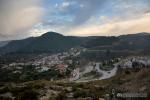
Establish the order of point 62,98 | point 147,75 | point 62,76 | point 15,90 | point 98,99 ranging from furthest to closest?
A: point 62,76 → point 147,75 → point 15,90 → point 62,98 → point 98,99

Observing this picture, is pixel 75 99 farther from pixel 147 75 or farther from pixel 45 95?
pixel 147 75

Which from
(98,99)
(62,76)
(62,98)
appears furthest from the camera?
(62,76)

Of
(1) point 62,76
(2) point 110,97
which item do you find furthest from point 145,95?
(1) point 62,76

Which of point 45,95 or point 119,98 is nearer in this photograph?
point 119,98

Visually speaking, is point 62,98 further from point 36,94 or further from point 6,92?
point 6,92

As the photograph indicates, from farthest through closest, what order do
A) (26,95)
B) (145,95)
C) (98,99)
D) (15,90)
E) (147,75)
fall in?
(147,75)
(15,90)
(26,95)
(98,99)
(145,95)

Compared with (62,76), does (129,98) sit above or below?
above

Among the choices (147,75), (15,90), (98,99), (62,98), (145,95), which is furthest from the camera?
(147,75)

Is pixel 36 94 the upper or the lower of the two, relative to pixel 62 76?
upper

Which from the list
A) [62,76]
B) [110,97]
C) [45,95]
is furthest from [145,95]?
[62,76]
